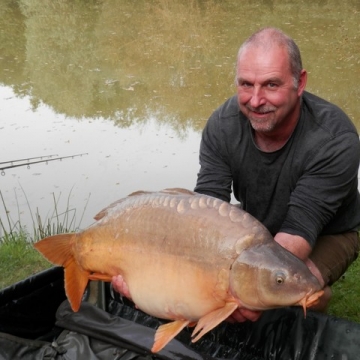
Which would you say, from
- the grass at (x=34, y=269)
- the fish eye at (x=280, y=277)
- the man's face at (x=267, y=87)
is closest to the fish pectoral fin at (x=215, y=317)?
the fish eye at (x=280, y=277)

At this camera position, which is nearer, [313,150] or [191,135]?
[313,150]

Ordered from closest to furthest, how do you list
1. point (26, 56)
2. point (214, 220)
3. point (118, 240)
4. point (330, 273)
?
point (214, 220) → point (118, 240) → point (330, 273) → point (26, 56)

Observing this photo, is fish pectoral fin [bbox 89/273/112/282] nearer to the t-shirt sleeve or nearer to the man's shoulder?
the t-shirt sleeve

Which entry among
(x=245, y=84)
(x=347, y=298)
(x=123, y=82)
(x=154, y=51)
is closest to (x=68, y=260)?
(x=245, y=84)

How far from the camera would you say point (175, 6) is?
37.8ft

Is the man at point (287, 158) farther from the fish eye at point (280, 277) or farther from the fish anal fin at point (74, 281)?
the fish eye at point (280, 277)

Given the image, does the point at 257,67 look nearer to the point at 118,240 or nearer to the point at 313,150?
the point at 313,150

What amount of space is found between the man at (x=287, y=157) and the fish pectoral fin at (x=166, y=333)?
0.17m

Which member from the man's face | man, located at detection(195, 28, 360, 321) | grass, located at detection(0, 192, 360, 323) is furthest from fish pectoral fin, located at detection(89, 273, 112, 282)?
grass, located at detection(0, 192, 360, 323)

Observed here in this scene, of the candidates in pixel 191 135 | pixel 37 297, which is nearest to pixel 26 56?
pixel 191 135

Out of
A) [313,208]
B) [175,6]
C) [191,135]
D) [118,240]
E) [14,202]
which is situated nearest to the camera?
[118,240]

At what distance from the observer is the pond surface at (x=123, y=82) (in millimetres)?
4113

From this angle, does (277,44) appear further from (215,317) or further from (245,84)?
(215,317)

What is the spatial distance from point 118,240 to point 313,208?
0.61 meters
